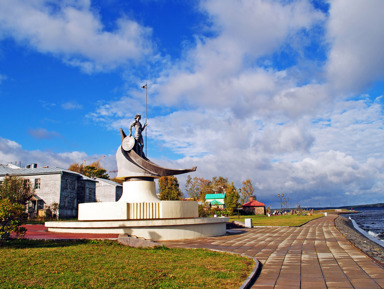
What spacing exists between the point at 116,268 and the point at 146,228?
300 inches

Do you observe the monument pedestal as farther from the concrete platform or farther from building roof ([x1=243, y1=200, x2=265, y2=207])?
building roof ([x1=243, y1=200, x2=265, y2=207])

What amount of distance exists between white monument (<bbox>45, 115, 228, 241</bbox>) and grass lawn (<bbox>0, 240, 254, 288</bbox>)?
4.06 m

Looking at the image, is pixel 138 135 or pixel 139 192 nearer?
pixel 139 192

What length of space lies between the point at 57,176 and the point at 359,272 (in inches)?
1278

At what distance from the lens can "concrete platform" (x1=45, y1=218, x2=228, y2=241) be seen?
50.0 feet

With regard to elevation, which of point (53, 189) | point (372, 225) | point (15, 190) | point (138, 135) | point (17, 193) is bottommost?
point (372, 225)

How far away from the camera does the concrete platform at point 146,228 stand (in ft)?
50.0

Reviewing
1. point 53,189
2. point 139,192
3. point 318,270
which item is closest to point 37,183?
point 53,189

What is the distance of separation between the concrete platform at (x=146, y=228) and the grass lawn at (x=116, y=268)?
12.6 feet

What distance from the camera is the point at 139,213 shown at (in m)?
16.5

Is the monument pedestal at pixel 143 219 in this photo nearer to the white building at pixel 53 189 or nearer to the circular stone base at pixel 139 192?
the circular stone base at pixel 139 192

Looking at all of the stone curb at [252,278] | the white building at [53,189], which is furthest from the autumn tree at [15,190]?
the stone curb at [252,278]

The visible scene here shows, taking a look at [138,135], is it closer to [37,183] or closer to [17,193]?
[17,193]

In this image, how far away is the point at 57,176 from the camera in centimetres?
3412
